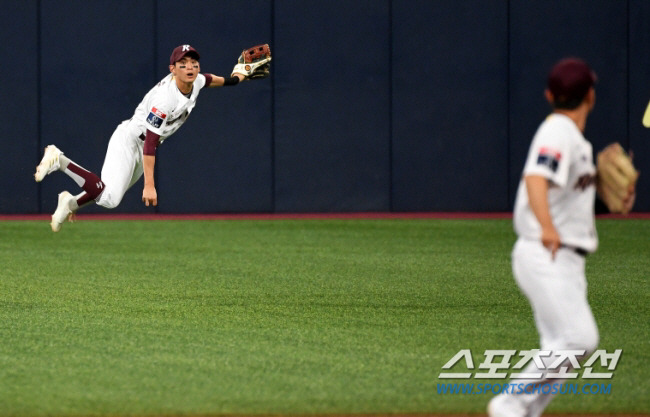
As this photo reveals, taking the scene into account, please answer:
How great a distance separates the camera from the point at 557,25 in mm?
18234

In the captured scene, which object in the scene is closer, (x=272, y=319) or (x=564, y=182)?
(x=564, y=182)

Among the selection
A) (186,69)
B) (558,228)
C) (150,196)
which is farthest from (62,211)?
(558,228)

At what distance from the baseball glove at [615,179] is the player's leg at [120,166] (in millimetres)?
6126

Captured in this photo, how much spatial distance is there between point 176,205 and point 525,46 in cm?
669

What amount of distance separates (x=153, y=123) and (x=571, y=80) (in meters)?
5.84

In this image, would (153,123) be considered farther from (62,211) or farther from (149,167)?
(62,211)

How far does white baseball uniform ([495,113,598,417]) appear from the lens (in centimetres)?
467

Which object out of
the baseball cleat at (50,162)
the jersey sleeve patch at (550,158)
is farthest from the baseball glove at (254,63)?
the jersey sleeve patch at (550,158)

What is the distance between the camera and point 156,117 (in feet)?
32.4

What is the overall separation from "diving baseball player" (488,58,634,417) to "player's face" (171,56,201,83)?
18.1ft

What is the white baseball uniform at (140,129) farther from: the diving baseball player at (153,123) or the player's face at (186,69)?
the player's face at (186,69)

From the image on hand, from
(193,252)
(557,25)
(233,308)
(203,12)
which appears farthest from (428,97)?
(233,308)

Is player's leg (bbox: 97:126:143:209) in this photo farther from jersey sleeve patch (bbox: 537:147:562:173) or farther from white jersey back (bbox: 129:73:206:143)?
jersey sleeve patch (bbox: 537:147:562:173)

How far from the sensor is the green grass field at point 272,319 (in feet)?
20.2
